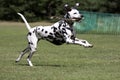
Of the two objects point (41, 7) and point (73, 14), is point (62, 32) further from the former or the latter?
point (41, 7)

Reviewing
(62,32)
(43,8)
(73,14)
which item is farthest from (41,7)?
(73,14)

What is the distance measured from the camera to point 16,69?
13.8 metres

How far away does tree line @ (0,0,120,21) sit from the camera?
63812mm

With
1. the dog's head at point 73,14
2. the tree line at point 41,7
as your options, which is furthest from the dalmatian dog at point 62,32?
the tree line at point 41,7

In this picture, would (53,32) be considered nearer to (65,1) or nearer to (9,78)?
(9,78)

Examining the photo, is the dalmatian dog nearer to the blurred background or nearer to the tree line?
the blurred background

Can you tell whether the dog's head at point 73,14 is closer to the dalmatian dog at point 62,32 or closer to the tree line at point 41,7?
the dalmatian dog at point 62,32

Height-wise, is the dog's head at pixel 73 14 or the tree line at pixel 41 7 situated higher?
the dog's head at pixel 73 14

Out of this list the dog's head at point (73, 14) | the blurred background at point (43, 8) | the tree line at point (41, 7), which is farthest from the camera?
the tree line at point (41, 7)

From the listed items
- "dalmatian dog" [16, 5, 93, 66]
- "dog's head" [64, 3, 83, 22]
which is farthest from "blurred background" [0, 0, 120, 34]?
"dog's head" [64, 3, 83, 22]

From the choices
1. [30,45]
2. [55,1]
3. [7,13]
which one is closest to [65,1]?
[55,1]

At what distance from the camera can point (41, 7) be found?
210ft

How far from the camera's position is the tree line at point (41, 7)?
6381cm

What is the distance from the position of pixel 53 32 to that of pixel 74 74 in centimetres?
253
